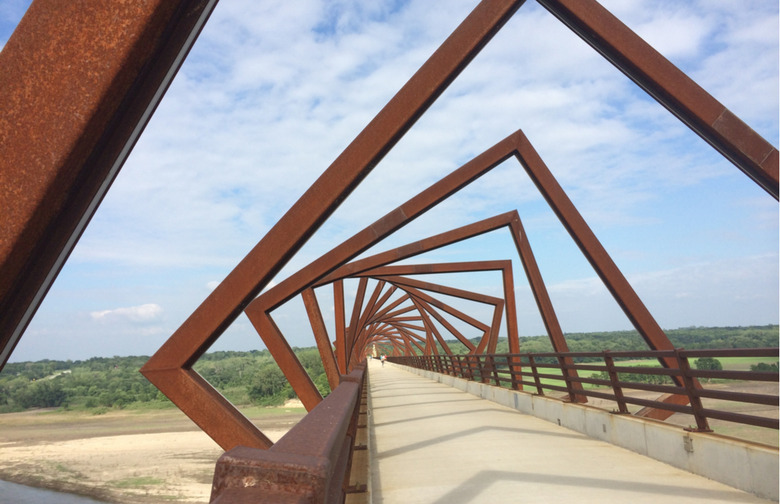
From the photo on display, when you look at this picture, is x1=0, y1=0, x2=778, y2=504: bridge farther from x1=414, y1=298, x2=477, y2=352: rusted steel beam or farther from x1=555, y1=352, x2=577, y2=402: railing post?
x1=414, y1=298, x2=477, y2=352: rusted steel beam

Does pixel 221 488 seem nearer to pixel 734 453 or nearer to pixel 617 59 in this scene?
pixel 734 453

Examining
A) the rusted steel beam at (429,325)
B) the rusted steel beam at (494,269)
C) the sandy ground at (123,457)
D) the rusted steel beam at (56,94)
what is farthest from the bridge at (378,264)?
the sandy ground at (123,457)

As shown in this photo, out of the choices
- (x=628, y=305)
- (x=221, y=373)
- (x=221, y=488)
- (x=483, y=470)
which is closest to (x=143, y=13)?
(x=221, y=488)

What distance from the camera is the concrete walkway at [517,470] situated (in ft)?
17.2

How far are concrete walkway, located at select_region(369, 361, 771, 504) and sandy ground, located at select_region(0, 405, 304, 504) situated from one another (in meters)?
29.1

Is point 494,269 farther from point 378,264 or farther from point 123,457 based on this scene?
point 123,457

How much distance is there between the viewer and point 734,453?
5.40 m

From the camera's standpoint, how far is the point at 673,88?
7.76 m

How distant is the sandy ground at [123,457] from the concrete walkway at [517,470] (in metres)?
29.1

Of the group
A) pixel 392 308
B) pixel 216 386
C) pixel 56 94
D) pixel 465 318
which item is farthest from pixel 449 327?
pixel 216 386

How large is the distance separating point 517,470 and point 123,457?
52595mm

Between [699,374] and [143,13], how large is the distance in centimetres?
653

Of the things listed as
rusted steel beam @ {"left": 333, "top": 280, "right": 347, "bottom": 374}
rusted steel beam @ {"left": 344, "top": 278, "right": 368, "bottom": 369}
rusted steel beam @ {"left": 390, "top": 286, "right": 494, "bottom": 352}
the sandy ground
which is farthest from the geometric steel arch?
the sandy ground

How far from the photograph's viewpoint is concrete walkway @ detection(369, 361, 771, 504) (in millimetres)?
5238
